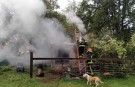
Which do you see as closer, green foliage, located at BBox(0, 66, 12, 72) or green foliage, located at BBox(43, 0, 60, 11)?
green foliage, located at BBox(0, 66, 12, 72)

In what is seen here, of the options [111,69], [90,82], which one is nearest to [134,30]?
[111,69]

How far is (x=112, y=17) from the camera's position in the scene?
80.3ft

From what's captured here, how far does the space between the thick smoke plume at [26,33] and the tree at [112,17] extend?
17.1 feet

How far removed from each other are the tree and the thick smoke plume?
5.22m

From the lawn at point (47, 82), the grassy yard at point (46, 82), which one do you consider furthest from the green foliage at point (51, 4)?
the grassy yard at point (46, 82)

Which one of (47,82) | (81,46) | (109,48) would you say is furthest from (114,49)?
(47,82)

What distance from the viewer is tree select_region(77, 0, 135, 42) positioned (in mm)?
23984

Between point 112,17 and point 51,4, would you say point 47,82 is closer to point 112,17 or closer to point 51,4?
point 51,4

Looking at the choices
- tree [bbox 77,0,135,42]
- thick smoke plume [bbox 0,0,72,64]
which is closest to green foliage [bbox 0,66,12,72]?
thick smoke plume [bbox 0,0,72,64]

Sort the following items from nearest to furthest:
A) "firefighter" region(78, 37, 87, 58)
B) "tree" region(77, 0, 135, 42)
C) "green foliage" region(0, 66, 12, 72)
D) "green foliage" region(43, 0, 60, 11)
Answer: "firefighter" region(78, 37, 87, 58) → "green foliage" region(0, 66, 12, 72) → "green foliage" region(43, 0, 60, 11) → "tree" region(77, 0, 135, 42)

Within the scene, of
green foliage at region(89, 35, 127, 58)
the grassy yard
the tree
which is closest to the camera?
the grassy yard

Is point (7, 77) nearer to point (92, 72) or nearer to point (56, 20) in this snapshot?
point (92, 72)

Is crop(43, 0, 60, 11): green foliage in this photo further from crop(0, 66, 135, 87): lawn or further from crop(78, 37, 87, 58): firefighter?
crop(0, 66, 135, 87): lawn

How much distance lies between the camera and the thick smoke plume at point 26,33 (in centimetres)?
1653
